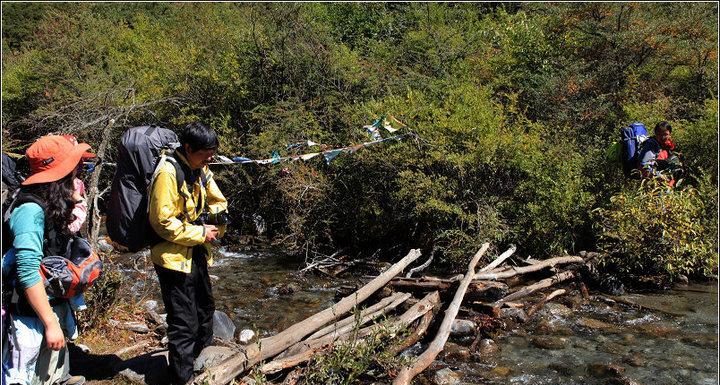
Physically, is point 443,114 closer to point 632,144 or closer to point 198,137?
point 632,144

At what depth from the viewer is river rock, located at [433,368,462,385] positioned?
5.49m

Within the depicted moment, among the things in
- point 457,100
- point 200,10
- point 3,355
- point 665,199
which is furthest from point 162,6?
point 3,355

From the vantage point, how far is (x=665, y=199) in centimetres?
793

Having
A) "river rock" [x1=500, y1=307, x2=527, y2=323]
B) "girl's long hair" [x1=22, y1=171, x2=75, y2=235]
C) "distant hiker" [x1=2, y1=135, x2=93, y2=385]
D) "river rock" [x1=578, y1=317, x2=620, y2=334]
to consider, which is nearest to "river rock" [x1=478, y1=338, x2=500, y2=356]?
"river rock" [x1=500, y1=307, x2=527, y2=323]

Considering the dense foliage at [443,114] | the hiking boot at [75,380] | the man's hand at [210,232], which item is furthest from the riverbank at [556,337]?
the man's hand at [210,232]

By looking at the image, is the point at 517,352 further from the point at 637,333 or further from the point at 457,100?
the point at 457,100

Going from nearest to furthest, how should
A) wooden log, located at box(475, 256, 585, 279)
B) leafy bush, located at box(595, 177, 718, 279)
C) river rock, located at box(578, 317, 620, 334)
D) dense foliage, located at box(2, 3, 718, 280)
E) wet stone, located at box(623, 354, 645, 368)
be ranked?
wet stone, located at box(623, 354, 645, 368) → river rock, located at box(578, 317, 620, 334) → wooden log, located at box(475, 256, 585, 279) → leafy bush, located at box(595, 177, 718, 279) → dense foliage, located at box(2, 3, 718, 280)

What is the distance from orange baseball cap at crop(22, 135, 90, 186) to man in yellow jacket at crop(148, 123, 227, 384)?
0.63 meters

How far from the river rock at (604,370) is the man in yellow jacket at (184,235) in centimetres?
371

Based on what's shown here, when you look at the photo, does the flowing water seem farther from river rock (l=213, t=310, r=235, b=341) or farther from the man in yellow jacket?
the man in yellow jacket

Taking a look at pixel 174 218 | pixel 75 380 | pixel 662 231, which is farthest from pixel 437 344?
pixel 662 231

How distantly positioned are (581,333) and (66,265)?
546 centimetres

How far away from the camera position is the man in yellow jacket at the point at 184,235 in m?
4.10

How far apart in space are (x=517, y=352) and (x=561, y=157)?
4.31m
